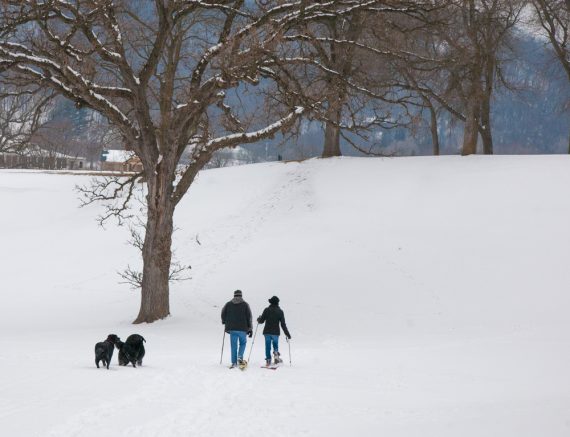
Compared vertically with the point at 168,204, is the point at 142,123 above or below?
above

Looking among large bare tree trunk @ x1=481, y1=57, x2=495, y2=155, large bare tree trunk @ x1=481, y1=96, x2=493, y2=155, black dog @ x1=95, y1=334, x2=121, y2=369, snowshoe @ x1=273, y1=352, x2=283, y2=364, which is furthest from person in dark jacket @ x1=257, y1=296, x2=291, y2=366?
large bare tree trunk @ x1=481, y1=96, x2=493, y2=155

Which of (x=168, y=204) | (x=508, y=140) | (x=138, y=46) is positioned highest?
(x=508, y=140)

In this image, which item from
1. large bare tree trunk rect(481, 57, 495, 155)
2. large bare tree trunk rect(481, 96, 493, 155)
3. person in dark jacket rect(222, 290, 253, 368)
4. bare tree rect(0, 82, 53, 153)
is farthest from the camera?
large bare tree trunk rect(481, 96, 493, 155)

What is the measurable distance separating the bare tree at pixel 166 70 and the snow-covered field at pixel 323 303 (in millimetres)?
3411

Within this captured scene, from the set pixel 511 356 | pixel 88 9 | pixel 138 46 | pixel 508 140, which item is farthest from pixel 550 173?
pixel 508 140

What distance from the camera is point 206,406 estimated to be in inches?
349

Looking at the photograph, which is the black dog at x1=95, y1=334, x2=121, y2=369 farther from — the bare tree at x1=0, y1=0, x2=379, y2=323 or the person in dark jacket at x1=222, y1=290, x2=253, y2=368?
the bare tree at x1=0, y1=0, x2=379, y2=323

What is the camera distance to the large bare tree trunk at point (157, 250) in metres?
17.8

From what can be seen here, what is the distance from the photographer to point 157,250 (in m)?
18.1

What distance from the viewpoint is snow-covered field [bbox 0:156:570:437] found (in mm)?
8531

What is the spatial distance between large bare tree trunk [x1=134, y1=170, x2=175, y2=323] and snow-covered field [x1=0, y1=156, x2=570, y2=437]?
0.63 metres

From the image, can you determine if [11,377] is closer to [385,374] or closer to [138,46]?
[385,374]

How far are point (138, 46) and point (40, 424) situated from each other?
42.7 ft

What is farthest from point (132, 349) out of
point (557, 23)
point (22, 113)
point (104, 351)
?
point (22, 113)
